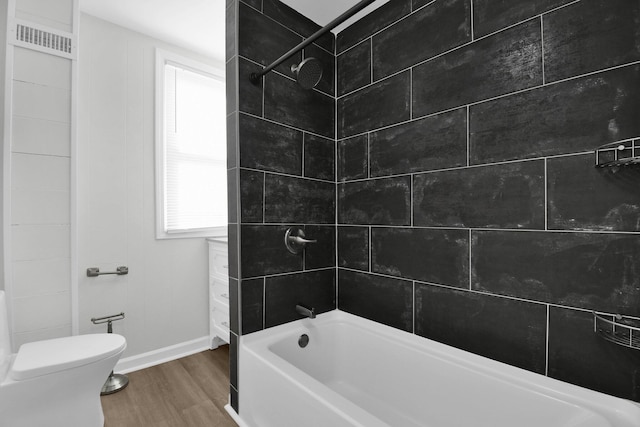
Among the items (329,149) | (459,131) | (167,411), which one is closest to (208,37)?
(329,149)

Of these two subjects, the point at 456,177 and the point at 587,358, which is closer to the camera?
the point at 587,358

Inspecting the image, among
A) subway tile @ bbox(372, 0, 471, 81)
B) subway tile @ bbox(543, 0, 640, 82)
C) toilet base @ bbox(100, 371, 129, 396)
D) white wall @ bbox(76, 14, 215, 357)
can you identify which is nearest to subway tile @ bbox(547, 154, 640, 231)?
subway tile @ bbox(543, 0, 640, 82)

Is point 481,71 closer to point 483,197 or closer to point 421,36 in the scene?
point 421,36

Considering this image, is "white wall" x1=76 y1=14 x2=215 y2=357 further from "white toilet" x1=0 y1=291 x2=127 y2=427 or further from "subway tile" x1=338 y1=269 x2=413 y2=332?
"subway tile" x1=338 y1=269 x2=413 y2=332

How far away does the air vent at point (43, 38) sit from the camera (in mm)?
1752

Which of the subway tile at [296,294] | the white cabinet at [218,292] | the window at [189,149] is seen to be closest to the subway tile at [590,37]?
the subway tile at [296,294]

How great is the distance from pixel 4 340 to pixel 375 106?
7.55 feet

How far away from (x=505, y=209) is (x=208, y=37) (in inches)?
102

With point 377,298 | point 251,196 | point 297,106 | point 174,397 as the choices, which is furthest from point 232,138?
point 174,397

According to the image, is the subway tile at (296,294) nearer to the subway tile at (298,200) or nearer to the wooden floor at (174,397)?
the subway tile at (298,200)

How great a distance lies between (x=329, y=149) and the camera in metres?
2.02

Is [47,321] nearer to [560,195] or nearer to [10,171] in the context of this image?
[10,171]

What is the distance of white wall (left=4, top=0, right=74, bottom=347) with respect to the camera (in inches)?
67.9

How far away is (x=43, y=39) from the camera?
1.81 metres
